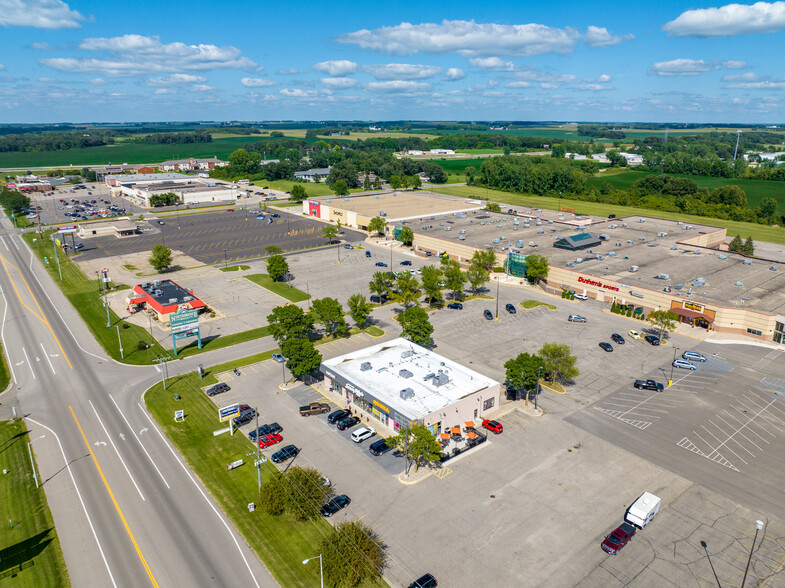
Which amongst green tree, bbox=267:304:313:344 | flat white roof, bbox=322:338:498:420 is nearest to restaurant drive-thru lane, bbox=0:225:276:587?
green tree, bbox=267:304:313:344

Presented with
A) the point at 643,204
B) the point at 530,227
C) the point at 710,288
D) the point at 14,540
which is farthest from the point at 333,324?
the point at 643,204

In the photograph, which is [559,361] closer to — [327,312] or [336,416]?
[336,416]

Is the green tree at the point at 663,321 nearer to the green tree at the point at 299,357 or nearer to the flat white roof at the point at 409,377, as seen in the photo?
the flat white roof at the point at 409,377

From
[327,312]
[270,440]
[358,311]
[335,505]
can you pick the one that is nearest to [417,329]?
[358,311]

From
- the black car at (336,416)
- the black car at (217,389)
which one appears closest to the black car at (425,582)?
the black car at (336,416)

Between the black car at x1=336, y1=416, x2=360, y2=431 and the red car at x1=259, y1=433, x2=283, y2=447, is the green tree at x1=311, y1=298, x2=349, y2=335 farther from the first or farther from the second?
the red car at x1=259, y1=433, x2=283, y2=447
